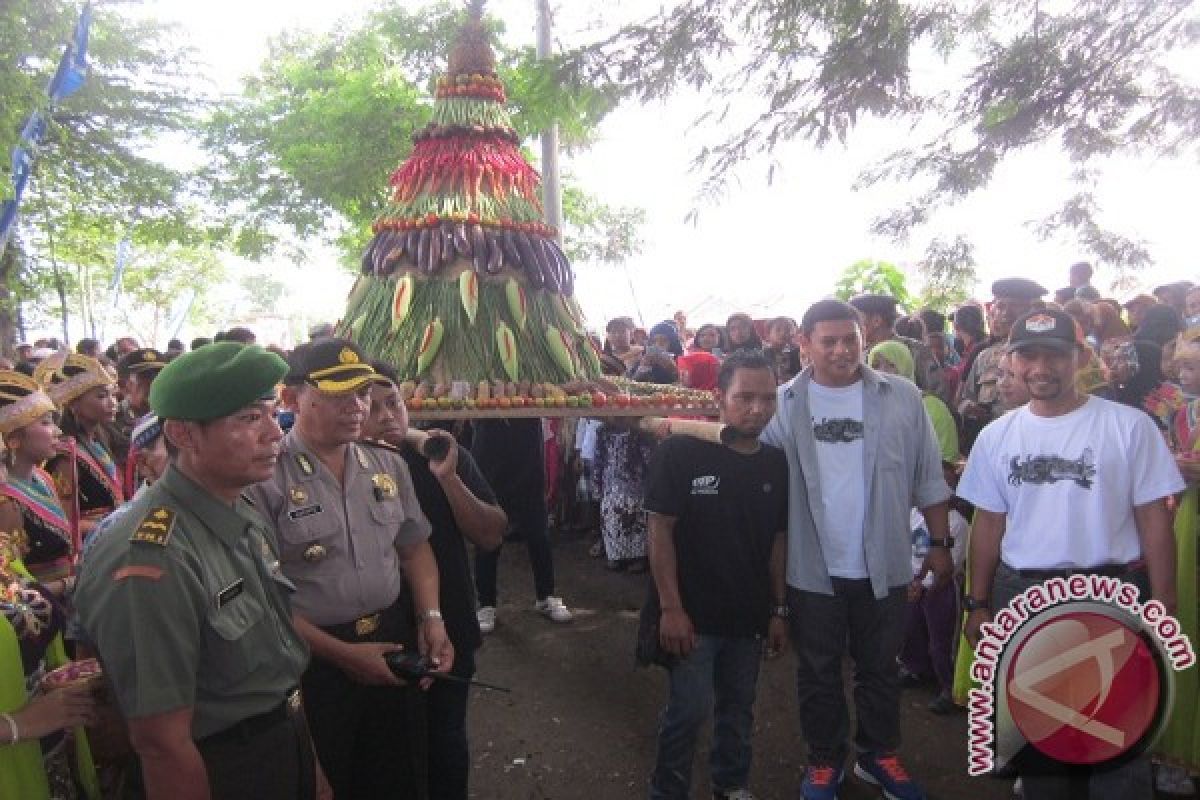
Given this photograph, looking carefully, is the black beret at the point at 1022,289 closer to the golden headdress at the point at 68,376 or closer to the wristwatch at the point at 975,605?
the wristwatch at the point at 975,605

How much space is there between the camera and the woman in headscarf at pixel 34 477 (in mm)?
3049

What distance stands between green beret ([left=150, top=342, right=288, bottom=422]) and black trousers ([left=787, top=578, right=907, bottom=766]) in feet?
7.61

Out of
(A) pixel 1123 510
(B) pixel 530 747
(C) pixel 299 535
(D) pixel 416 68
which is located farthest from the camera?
(D) pixel 416 68

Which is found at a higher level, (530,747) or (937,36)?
(937,36)

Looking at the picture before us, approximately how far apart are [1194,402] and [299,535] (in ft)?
11.5

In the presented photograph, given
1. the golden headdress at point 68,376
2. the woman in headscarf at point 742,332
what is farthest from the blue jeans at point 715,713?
the woman in headscarf at point 742,332

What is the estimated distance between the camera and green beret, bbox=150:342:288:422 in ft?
6.10

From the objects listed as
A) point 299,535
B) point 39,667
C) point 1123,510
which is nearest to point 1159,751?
point 1123,510

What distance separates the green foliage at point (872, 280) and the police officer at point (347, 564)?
28.3ft

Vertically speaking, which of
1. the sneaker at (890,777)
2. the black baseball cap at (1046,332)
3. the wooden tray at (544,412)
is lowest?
the sneaker at (890,777)

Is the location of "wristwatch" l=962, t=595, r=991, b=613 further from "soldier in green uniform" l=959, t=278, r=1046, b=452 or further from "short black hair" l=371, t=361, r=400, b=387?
"short black hair" l=371, t=361, r=400, b=387

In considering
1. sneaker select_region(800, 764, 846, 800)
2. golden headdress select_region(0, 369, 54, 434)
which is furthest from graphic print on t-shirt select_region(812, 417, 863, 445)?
golden headdress select_region(0, 369, 54, 434)

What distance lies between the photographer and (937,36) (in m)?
4.81

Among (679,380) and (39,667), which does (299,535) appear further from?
(679,380)
